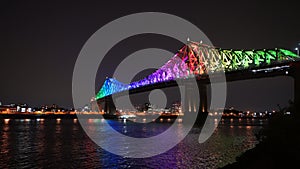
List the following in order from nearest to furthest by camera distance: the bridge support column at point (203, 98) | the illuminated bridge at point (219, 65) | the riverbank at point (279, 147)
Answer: the riverbank at point (279, 147), the illuminated bridge at point (219, 65), the bridge support column at point (203, 98)

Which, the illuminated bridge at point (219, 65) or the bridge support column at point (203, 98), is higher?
the illuminated bridge at point (219, 65)

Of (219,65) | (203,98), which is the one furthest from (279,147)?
(219,65)

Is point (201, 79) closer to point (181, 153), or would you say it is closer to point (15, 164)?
point (181, 153)

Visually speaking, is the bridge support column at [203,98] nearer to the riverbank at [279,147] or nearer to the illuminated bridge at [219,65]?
the illuminated bridge at [219,65]

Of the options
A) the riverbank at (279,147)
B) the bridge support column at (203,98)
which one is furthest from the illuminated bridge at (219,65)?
the riverbank at (279,147)

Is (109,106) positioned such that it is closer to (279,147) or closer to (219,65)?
(219,65)

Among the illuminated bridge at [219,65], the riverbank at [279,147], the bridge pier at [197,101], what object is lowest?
the riverbank at [279,147]

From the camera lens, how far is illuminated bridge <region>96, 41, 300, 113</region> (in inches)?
2105

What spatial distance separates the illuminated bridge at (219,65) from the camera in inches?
2105

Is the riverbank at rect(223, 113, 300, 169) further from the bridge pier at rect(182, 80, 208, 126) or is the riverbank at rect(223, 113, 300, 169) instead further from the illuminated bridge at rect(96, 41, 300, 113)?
the bridge pier at rect(182, 80, 208, 126)

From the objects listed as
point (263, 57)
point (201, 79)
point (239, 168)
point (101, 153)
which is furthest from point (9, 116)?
point (239, 168)

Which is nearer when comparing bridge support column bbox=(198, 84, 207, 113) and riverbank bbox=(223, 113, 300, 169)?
riverbank bbox=(223, 113, 300, 169)

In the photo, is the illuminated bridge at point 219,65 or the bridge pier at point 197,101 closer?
the illuminated bridge at point 219,65

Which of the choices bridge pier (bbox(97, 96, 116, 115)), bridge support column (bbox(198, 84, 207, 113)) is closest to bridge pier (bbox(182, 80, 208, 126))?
bridge support column (bbox(198, 84, 207, 113))
